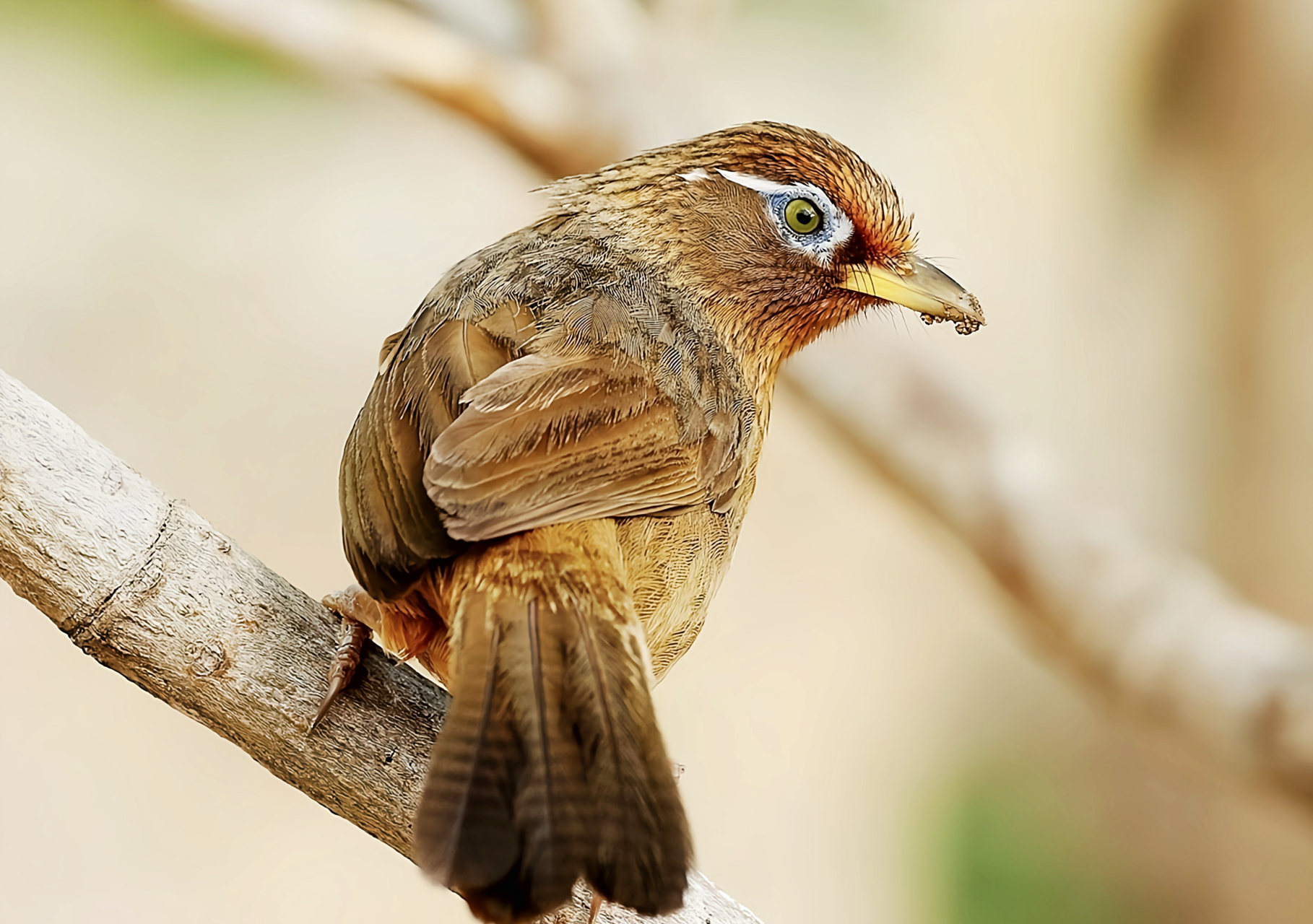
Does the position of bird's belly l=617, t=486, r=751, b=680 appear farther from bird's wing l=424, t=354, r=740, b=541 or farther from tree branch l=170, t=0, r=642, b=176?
tree branch l=170, t=0, r=642, b=176

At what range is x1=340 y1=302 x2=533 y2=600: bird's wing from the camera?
1.62 meters

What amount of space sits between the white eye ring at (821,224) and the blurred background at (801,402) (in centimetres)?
246

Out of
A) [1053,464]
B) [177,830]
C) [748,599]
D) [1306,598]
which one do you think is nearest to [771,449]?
[748,599]

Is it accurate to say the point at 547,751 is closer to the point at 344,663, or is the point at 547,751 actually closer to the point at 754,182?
the point at 344,663

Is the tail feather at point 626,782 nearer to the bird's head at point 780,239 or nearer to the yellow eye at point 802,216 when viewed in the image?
the bird's head at point 780,239

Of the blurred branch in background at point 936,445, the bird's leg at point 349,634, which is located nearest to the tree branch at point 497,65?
the blurred branch in background at point 936,445

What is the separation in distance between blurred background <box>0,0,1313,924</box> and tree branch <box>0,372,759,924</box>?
3.00 m

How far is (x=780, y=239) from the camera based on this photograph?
2232mm

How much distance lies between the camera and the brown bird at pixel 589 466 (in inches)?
53.2

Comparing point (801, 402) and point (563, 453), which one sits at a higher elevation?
point (801, 402)

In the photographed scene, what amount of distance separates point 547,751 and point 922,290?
1.14m

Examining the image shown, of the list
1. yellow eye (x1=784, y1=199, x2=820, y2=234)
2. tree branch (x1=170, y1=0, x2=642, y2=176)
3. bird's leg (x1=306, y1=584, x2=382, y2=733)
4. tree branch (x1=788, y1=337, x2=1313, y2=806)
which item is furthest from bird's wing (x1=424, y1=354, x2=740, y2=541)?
tree branch (x1=170, y1=0, x2=642, y2=176)

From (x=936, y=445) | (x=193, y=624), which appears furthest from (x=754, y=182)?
(x=936, y=445)

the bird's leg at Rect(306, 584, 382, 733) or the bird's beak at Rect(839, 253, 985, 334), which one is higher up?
the bird's beak at Rect(839, 253, 985, 334)
